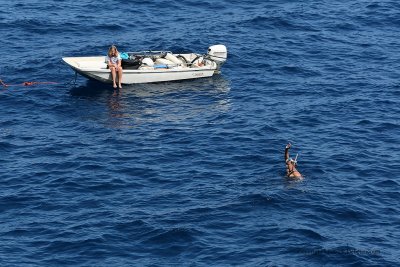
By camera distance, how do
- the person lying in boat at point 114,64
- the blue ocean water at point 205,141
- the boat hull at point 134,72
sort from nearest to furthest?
the blue ocean water at point 205,141 → the person lying in boat at point 114,64 → the boat hull at point 134,72

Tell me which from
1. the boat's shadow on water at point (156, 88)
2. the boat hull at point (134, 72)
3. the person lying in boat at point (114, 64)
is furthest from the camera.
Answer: the boat's shadow on water at point (156, 88)

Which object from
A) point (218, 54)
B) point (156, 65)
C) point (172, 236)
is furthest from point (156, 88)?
point (172, 236)

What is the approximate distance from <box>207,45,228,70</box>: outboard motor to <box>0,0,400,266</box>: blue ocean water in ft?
4.27

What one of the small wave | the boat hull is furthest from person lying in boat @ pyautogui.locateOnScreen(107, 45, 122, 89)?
the small wave

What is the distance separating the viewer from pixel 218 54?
213 feet

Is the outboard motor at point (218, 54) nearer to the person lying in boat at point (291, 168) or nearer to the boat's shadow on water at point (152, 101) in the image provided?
the boat's shadow on water at point (152, 101)

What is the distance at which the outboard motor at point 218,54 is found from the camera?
6488 cm

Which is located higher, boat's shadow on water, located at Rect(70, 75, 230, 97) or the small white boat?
the small white boat

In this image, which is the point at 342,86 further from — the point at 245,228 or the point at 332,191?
the point at 245,228

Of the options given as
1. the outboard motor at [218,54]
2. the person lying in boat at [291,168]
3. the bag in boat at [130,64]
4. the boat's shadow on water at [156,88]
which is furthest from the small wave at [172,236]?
the outboard motor at [218,54]

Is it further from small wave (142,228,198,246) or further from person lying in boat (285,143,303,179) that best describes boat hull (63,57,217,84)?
small wave (142,228,198,246)

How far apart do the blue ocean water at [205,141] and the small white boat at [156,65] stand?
877mm

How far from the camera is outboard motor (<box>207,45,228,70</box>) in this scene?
6488 centimetres

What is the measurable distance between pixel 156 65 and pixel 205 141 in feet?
36.8
